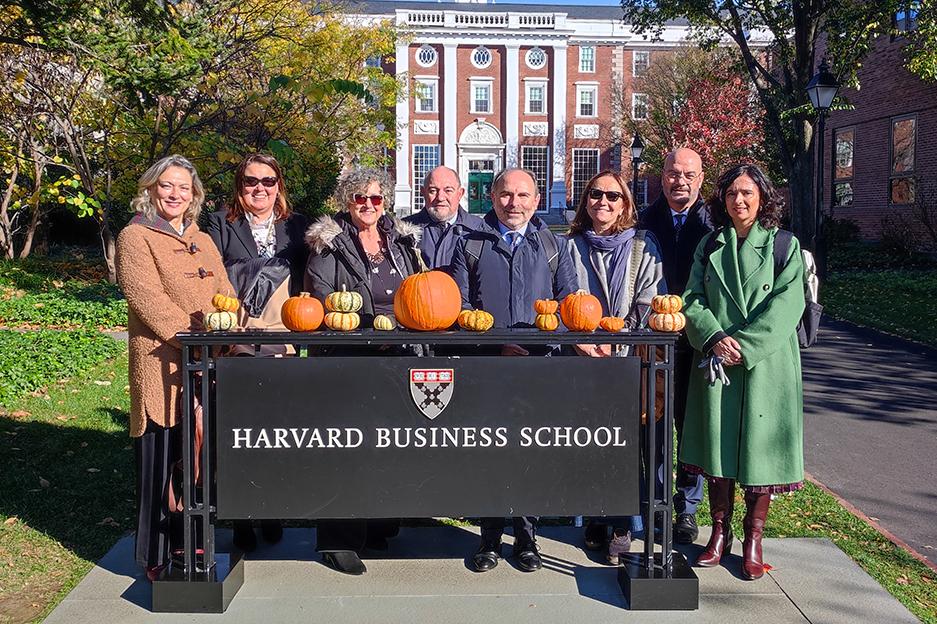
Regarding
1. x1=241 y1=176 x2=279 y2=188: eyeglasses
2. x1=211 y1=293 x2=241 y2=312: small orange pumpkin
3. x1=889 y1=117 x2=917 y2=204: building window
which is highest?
x1=889 y1=117 x2=917 y2=204: building window

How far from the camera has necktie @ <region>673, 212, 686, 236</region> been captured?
494cm

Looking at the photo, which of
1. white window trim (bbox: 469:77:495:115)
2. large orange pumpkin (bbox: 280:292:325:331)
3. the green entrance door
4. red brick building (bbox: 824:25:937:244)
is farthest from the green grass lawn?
white window trim (bbox: 469:77:495:115)

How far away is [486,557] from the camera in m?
4.30

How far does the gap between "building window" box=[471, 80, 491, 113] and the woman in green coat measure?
50.5 meters

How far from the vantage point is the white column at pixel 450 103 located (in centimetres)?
5278

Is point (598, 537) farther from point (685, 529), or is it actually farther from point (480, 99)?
point (480, 99)

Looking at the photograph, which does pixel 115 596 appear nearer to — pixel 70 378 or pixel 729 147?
pixel 70 378

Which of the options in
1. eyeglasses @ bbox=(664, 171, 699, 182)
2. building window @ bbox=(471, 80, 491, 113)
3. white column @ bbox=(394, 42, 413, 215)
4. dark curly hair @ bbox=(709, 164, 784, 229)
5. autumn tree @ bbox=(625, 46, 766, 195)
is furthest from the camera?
building window @ bbox=(471, 80, 491, 113)

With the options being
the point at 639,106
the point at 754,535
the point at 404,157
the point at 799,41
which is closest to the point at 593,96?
the point at 639,106

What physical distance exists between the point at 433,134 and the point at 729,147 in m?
22.4

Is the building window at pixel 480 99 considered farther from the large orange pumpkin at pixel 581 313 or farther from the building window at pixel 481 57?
the large orange pumpkin at pixel 581 313

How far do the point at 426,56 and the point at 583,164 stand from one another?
40.0 ft

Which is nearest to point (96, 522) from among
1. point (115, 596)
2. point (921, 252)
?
point (115, 596)

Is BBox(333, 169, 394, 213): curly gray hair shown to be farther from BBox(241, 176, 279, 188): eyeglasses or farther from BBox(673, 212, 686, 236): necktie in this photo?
BBox(673, 212, 686, 236): necktie
